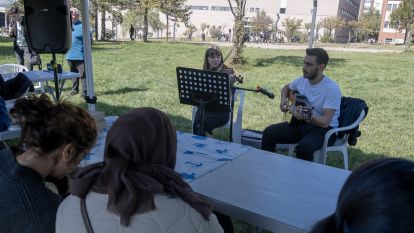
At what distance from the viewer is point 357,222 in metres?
0.72

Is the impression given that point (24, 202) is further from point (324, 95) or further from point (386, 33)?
point (386, 33)

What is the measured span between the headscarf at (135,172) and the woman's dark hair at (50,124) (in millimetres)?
309

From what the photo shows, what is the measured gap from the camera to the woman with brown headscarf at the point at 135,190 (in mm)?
1268

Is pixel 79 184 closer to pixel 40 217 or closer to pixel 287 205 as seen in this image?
pixel 40 217

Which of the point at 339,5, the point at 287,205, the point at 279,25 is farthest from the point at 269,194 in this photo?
the point at 339,5

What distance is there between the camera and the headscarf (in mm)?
1267

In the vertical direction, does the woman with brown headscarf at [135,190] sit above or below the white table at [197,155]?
above

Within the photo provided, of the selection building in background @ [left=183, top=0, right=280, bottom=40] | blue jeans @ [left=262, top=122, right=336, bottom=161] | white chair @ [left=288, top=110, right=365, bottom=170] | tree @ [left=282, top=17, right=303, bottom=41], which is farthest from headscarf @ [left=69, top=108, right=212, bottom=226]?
building in background @ [left=183, top=0, right=280, bottom=40]

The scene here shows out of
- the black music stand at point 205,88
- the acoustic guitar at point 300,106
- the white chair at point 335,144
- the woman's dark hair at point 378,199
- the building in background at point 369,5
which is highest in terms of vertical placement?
the building in background at point 369,5

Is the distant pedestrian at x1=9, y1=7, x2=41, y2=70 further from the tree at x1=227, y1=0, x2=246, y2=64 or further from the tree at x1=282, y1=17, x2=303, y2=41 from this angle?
the tree at x1=282, y1=17, x2=303, y2=41

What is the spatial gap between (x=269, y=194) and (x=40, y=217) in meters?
1.00

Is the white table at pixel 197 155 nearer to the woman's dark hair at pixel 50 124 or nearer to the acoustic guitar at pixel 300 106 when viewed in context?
the woman's dark hair at pixel 50 124

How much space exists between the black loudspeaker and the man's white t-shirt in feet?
8.03

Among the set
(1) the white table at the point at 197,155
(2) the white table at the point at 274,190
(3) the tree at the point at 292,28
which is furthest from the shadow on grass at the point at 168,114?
(3) the tree at the point at 292,28
